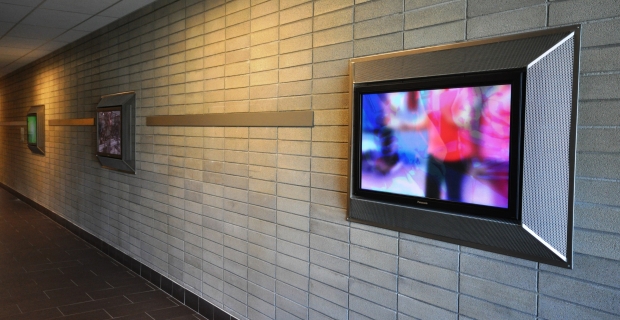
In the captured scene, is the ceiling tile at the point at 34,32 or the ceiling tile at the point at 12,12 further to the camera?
the ceiling tile at the point at 34,32

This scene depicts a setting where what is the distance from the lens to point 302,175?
3340mm

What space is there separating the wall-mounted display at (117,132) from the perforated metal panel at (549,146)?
187 inches

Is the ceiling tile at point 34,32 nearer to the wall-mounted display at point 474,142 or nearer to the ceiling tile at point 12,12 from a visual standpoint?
the ceiling tile at point 12,12

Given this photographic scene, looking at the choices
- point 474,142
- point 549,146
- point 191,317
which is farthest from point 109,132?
point 549,146

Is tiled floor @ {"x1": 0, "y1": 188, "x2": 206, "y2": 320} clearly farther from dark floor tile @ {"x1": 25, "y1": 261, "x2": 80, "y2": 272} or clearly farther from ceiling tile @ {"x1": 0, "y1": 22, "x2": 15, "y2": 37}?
ceiling tile @ {"x1": 0, "y1": 22, "x2": 15, "y2": 37}

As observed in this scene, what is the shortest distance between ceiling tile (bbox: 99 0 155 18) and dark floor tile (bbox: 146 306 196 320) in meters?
3.11

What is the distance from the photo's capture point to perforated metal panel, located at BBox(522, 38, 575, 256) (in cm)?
193

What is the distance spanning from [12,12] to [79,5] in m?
1.01

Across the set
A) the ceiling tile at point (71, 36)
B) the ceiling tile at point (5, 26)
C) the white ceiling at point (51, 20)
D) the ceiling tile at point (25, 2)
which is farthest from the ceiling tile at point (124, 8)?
the ceiling tile at point (5, 26)

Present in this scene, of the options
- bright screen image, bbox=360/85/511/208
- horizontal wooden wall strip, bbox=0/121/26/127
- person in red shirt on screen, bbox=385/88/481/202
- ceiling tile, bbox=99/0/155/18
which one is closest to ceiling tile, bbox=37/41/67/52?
ceiling tile, bbox=99/0/155/18

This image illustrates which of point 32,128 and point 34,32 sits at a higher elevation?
point 34,32

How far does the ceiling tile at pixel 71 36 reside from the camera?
6945 millimetres

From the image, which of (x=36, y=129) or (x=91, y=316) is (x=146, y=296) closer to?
(x=91, y=316)

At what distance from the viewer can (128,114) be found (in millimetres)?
5773
